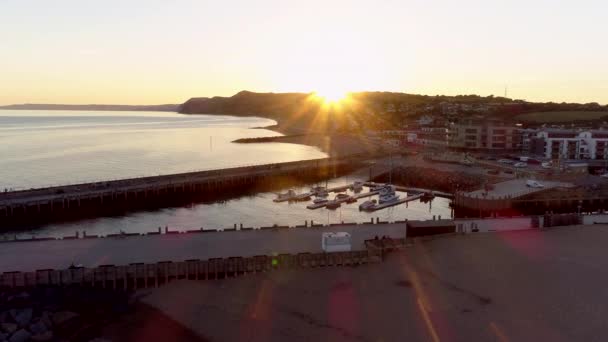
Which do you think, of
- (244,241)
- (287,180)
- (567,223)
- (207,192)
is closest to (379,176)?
(287,180)

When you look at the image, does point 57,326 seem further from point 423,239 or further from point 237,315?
point 423,239

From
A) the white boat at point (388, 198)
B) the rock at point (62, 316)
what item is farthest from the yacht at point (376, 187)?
the rock at point (62, 316)

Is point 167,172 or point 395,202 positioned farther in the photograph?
point 167,172

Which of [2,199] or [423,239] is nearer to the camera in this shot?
[423,239]

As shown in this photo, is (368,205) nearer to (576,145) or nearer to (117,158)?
(576,145)

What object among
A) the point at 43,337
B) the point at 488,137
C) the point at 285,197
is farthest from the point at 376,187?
the point at 43,337

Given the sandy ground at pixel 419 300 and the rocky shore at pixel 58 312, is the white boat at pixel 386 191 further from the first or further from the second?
the rocky shore at pixel 58 312
